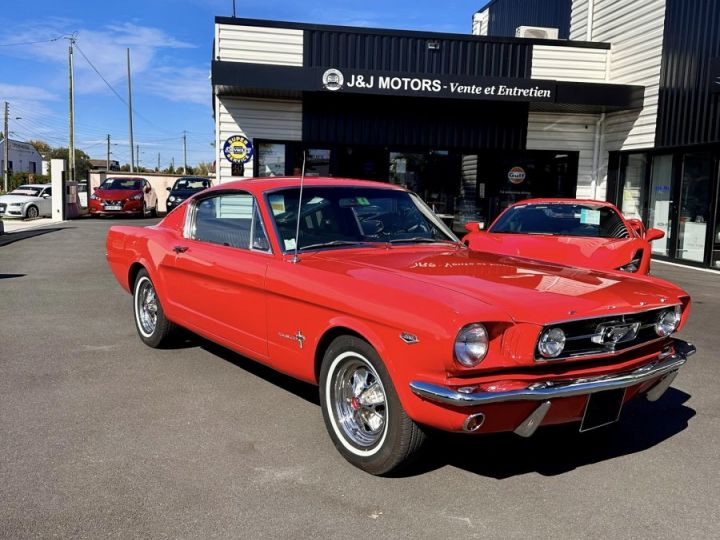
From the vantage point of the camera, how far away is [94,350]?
576cm

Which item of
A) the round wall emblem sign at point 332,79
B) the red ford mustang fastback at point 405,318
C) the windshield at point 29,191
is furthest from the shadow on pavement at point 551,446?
the windshield at point 29,191

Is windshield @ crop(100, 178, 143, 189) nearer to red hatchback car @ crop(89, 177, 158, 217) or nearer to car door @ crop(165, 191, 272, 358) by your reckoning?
red hatchback car @ crop(89, 177, 158, 217)

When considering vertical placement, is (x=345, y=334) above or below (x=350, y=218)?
below

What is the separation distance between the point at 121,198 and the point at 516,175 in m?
15.8

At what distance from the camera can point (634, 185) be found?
15.0 m

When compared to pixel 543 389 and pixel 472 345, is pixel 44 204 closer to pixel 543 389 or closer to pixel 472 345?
pixel 472 345

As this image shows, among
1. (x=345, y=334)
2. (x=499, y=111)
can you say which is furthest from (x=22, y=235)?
(x=345, y=334)

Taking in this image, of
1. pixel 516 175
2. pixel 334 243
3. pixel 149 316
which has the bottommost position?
pixel 149 316

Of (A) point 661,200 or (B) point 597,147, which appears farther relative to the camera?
(B) point 597,147

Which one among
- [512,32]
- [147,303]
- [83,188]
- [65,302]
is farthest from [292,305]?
[83,188]

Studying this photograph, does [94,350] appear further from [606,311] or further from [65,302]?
[606,311]

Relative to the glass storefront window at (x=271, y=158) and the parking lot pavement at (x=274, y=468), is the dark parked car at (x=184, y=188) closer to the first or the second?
the glass storefront window at (x=271, y=158)

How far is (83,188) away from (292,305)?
93.5ft

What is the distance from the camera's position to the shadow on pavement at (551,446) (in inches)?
139
